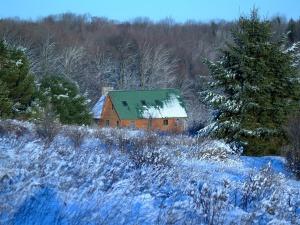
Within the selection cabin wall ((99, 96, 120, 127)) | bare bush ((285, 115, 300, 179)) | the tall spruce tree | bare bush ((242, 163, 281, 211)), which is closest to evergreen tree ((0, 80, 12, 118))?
the tall spruce tree

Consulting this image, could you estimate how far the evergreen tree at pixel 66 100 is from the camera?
3216 cm

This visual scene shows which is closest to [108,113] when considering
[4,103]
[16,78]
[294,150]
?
[16,78]

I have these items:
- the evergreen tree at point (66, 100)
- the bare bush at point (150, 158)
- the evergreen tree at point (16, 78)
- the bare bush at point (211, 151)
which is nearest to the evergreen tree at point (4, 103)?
the evergreen tree at point (16, 78)

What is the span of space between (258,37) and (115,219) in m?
15.4

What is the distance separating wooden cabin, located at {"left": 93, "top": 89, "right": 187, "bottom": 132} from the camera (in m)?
48.2

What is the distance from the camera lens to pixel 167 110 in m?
50.2

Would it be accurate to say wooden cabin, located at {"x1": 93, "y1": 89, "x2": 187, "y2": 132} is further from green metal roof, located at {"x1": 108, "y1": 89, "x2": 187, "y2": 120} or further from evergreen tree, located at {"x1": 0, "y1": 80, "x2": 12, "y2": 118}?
evergreen tree, located at {"x1": 0, "y1": 80, "x2": 12, "y2": 118}

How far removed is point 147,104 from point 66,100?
18060 mm

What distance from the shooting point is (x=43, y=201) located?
4926 mm

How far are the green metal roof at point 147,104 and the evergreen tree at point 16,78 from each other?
2016 centimetres

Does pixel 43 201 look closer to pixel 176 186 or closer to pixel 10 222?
pixel 10 222

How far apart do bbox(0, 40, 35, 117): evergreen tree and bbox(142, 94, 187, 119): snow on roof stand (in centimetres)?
2159

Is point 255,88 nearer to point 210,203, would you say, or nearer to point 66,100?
point 210,203

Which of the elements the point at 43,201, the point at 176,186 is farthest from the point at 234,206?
the point at 43,201
